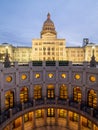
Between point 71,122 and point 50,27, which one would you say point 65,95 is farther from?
point 50,27

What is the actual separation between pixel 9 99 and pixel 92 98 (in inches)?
537

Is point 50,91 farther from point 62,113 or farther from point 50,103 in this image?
point 62,113

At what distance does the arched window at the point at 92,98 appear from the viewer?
2639 centimetres

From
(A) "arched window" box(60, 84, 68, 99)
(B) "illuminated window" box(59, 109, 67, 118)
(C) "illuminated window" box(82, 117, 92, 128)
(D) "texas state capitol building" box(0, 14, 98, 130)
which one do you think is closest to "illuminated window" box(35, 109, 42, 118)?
(D) "texas state capitol building" box(0, 14, 98, 130)

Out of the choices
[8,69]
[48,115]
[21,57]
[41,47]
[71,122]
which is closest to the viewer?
[8,69]

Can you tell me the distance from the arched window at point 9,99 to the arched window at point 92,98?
41.9 feet

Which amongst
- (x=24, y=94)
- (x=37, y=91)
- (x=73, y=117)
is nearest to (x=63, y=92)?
(x=37, y=91)

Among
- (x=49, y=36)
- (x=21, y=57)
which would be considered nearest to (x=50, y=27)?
(x=49, y=36)

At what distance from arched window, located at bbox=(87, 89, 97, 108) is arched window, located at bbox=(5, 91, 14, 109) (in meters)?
12.8

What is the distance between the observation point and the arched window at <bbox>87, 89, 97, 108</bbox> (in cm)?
2639

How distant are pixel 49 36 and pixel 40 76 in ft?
244

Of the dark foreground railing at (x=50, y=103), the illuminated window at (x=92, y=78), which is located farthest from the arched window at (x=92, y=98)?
the illuminated window at (x=92, y=78)

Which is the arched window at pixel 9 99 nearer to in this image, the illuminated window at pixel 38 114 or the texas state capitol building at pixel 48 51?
the illuminated window at pixel 38 114

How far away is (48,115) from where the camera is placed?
3186cm
